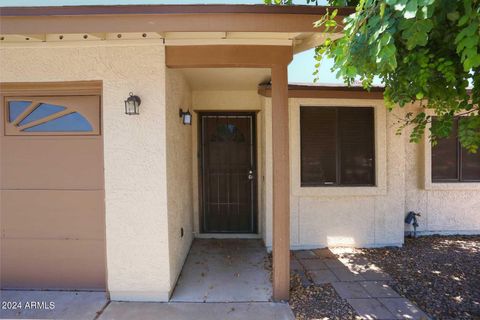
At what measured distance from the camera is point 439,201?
6367 mm

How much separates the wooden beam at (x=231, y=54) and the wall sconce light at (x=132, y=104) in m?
0.59

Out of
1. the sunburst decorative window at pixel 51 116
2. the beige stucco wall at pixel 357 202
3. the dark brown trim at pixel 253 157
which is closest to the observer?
the sunburst decorative window at pixel 51 116

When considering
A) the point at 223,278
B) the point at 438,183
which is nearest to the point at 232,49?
the point at 223,278

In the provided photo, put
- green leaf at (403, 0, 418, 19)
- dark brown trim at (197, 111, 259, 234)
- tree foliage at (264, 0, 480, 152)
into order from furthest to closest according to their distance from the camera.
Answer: dark brown trim at (197, 111, 259, 234) < tree foliage at (264, 0, 480, 152) < green leaf at (403, 0, 418, 19)

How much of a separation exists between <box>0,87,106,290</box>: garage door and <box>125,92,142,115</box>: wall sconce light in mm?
597

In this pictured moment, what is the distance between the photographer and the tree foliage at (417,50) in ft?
6.85

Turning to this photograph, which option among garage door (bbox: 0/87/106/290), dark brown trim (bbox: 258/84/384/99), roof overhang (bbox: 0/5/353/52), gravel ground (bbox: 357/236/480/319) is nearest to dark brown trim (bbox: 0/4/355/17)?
roof overhang (bbox: 0/5/353/52)

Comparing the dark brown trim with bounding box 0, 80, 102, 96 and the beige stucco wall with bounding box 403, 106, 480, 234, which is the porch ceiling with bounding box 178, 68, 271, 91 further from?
the beige stucco wall with bounding box 403, 106, 480, 234

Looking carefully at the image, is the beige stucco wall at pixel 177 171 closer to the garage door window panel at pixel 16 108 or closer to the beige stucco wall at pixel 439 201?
the garage door window panel at pixel 16 108

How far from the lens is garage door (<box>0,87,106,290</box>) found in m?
3.94

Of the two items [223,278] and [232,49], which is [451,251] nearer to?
[223,278]

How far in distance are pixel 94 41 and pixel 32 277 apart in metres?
3.20

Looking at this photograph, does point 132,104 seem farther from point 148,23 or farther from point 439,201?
point 439,201

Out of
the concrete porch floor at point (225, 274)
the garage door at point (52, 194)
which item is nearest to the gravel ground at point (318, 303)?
the concrete porch floor at point (225, 274)
